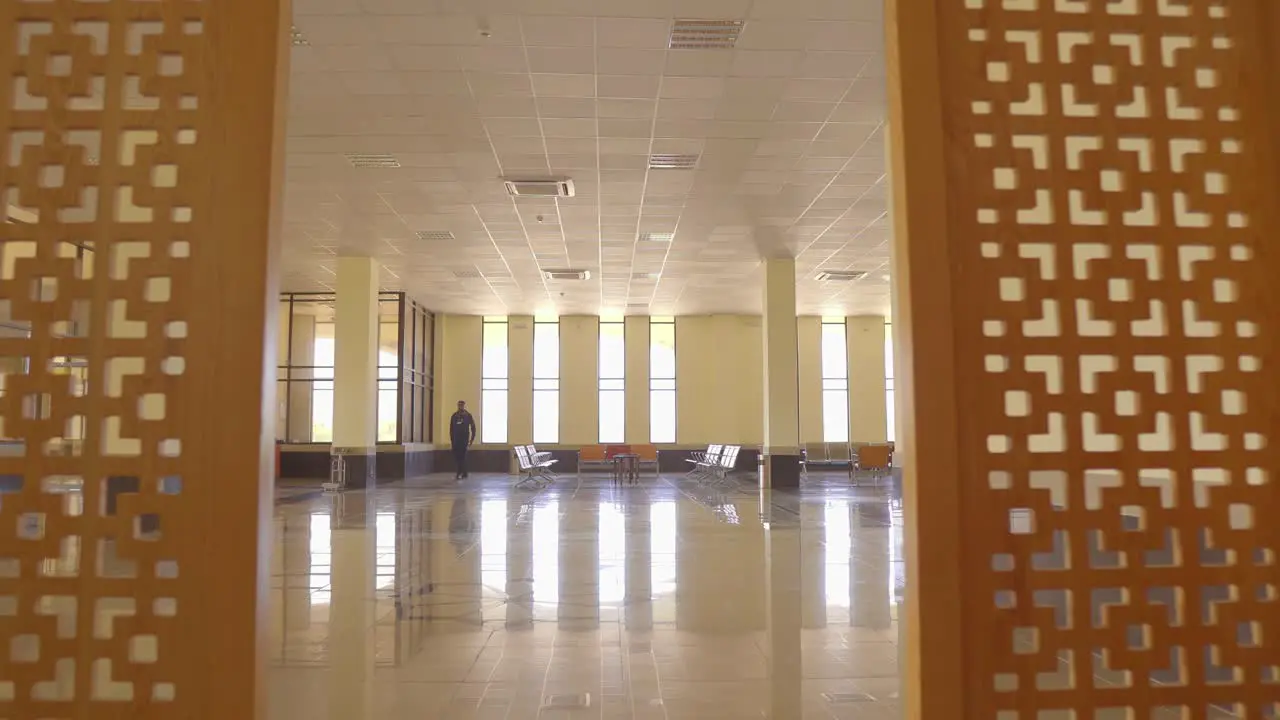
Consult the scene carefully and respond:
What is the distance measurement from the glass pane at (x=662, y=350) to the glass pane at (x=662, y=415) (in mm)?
525

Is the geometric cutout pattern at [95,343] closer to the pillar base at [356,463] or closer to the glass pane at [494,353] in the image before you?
the pillar base at [356,463]

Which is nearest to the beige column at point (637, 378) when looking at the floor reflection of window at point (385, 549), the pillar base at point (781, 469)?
the pillar base at point (781, 469)

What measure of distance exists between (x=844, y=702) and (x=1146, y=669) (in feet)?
4.49

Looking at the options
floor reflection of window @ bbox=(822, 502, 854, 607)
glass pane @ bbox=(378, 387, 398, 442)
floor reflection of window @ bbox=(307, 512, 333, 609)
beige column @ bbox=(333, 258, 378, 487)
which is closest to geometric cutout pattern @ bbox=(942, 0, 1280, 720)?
floor reflection of window @ bbox=(822, 502, 854, 607)

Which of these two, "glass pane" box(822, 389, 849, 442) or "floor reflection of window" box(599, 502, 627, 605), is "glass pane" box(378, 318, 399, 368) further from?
"floor reflection of window" box(599, 502, 627, 605)

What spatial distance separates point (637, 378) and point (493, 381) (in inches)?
156

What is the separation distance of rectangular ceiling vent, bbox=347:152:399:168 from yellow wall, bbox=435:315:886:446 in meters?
14.0

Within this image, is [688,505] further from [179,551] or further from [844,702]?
[179,551]

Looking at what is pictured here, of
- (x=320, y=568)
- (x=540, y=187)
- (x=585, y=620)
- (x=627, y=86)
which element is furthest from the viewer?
(x=540, y=187)

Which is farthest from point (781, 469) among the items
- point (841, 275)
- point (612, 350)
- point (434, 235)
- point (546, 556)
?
point (546, 556)

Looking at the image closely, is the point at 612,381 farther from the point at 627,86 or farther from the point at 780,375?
the point at 627,86

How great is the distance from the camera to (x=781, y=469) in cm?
1688

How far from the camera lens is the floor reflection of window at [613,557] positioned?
571 centimetres

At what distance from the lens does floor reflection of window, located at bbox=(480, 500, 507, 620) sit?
17.5 ft
